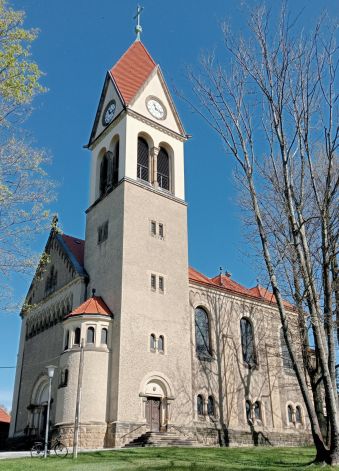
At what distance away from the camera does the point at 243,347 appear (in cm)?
3369

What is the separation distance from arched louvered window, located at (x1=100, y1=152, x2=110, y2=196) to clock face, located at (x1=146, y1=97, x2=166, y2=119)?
4.38 m

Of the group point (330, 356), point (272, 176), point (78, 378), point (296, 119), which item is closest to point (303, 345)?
point (330, 356)

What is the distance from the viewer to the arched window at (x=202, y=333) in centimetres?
3086

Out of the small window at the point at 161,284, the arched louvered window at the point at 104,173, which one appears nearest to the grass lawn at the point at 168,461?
the small window at the point at 161,284

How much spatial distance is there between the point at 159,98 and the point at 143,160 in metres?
5.74

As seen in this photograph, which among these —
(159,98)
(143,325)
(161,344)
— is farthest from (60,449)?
(159,98)

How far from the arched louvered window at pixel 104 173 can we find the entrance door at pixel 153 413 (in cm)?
1403

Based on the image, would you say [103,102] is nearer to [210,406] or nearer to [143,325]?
[143,325]

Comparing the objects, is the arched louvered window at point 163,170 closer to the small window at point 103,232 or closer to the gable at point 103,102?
the gable at point 103,102

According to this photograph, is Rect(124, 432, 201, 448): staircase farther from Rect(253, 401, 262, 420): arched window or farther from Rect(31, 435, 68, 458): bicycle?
Rect(253, 401, 262, 420): arched window

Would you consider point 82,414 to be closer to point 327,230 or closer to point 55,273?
point 55,273

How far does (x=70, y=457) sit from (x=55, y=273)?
17381 millimetres

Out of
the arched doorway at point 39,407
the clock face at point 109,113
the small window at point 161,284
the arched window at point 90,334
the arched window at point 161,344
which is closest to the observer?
the arched window at point 90,334

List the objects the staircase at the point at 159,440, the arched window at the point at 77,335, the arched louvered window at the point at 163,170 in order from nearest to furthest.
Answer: the staircase at the point at 159,440 → the arched window at the point at 77,335 → the arched louvered window at the point at 163,170
